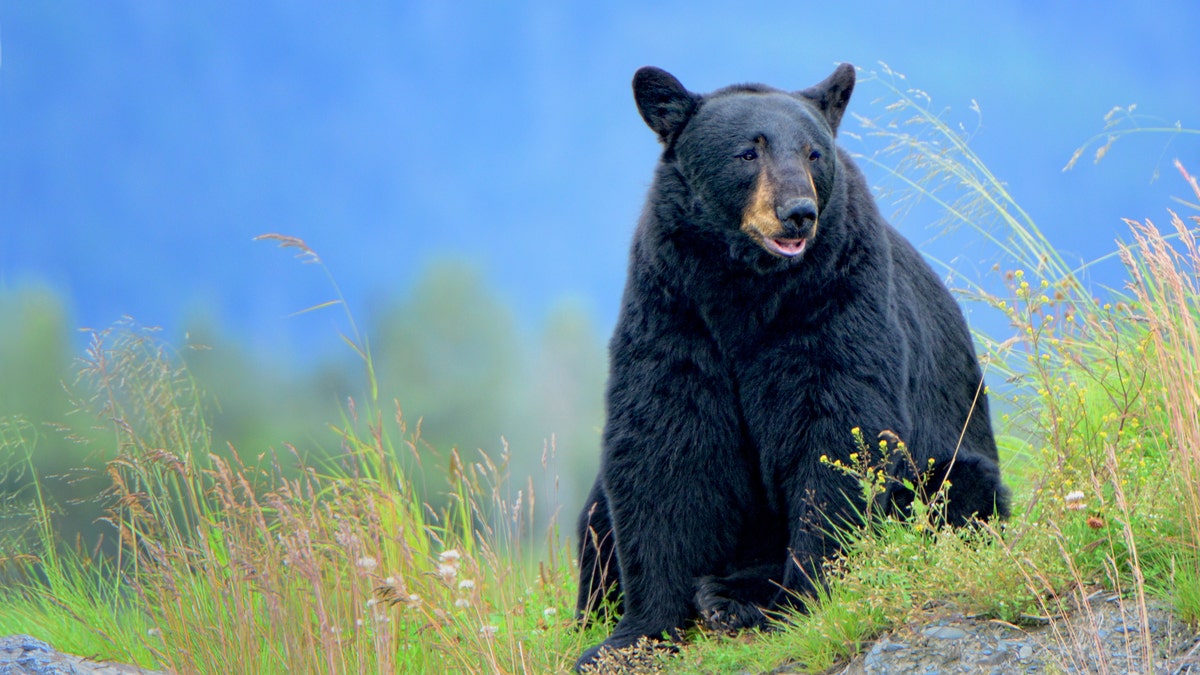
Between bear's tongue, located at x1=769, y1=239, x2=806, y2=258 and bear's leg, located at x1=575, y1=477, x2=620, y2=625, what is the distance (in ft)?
4.27

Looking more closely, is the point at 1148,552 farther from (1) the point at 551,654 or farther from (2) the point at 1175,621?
(1) the point at 551,654

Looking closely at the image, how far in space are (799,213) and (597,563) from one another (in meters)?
1.69

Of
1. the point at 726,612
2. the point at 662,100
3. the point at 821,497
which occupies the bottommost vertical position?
the point at 726,612

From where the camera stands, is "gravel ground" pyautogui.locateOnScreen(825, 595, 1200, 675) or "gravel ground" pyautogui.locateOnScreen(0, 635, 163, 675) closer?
"gravel ground" pyautogui.locateOnScreen(825, 595, 1200, 675)

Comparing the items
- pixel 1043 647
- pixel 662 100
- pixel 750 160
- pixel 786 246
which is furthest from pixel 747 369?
pixel 1043 647

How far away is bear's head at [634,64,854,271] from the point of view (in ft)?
13.4

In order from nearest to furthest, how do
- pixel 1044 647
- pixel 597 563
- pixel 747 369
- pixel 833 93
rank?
pixel 1044 647, pixel 747 369, pixel 833 93, pixel 597 563

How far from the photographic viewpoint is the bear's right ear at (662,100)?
14.7 ft

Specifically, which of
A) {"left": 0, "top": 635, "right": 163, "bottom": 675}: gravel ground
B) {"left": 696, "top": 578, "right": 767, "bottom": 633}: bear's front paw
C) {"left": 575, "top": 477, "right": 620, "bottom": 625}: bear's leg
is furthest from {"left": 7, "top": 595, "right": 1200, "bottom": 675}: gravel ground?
{"left": 0, "top": 635, "right": 163, "bottom": 675}: gravel ground

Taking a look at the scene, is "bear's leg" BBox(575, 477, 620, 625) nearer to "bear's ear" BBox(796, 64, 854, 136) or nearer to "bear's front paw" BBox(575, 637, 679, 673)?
"bear's front paw" BBox(575, 637, 679, 673)

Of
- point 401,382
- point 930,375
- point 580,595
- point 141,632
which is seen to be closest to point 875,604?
point 930,375

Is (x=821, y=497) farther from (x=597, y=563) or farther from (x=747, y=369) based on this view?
(x=597, y=563)

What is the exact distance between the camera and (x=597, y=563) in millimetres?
4855

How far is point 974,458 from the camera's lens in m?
4.50
